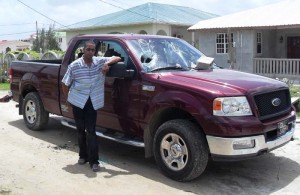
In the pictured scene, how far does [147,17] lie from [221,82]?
2510 centimetres

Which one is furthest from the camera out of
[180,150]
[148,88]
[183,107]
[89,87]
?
[89,87]

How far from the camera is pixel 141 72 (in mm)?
5867

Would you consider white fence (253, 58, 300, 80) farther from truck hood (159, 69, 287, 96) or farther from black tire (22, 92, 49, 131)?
truck hood (159, 69, 287, 96)

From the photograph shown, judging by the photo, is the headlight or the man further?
the man

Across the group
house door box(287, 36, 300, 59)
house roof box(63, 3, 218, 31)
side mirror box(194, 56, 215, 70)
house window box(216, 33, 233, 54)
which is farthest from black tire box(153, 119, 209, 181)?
house roof box(63, 3, 218, 31)

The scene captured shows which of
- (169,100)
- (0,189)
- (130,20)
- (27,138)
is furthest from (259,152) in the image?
(130,20)

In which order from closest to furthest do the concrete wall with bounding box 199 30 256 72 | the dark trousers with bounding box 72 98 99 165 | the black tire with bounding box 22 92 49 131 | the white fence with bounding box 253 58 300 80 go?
the dark trousers with bounding box 72 98 99 165 < the black tire with bounding box 22 92 49 131 < the white fence with bounding box 253 58 300 80 < the concrete wall with bounding box 199 30 256 72

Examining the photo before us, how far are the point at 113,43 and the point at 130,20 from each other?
24664 millimetres

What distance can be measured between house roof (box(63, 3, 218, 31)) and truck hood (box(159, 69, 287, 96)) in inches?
912

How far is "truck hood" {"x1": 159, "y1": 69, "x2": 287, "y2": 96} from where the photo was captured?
5.11 metres

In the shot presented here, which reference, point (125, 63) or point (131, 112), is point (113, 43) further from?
point (131, 112)

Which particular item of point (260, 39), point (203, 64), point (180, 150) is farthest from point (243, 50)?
point (180, 150)

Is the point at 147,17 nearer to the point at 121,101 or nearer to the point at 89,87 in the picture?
the point at 121,101

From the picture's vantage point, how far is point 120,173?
5.82 meters
